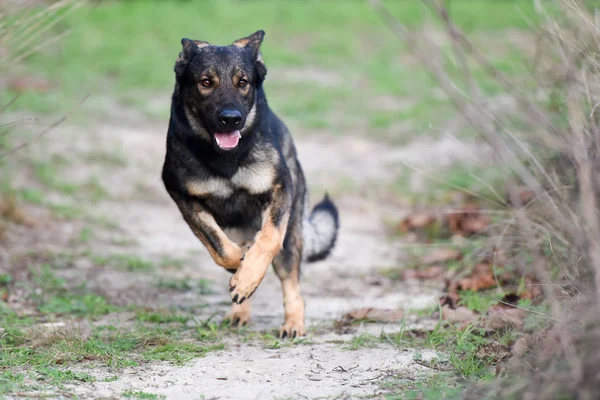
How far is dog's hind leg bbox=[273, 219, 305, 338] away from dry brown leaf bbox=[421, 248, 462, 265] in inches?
60.7

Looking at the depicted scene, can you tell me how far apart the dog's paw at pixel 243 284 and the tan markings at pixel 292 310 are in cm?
50

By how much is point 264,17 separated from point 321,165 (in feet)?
24.4

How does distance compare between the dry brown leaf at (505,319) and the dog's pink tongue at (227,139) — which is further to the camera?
the dog's pink tongue at (227,139)

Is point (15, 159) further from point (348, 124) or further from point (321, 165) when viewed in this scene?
point (348, 124)

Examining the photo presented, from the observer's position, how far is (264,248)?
14.5 ft

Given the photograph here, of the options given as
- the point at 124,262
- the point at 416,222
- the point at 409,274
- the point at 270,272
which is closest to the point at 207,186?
the point at 124,262

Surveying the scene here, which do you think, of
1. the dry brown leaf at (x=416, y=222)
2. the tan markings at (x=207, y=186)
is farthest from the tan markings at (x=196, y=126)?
the dry brown leaf at (x=416, y=222)

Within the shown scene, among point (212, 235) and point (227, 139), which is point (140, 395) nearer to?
point (212, 235)

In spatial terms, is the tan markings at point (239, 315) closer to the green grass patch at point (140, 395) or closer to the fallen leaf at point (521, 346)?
the green grass patch at point (140, 395)

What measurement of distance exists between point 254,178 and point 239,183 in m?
0.09

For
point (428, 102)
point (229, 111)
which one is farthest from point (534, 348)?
point (428, 102)

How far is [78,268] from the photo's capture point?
5.99 metres

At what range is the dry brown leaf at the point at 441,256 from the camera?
6.18m

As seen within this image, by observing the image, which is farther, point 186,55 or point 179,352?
point 186,55
